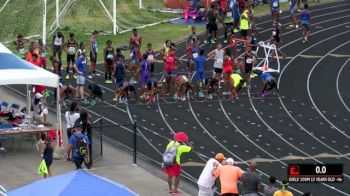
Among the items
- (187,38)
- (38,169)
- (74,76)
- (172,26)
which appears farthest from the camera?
(172,26)

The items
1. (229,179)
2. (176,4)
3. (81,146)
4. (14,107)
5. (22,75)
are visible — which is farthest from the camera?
(176,4)

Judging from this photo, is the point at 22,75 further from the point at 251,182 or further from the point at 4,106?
the point at 251,182

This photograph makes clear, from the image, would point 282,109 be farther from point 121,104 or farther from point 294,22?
point 294,22

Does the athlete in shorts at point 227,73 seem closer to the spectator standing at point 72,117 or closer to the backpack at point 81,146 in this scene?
the spectator standing at point 72,117

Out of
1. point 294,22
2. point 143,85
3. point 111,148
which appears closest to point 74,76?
point 143,85

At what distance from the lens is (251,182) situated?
24.7 m

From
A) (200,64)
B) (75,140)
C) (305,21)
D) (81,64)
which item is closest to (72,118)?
(75,140)

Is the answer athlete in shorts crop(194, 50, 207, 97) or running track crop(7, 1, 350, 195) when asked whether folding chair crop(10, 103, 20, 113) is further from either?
athlete in shorts crop(194, 50, 207, 97)

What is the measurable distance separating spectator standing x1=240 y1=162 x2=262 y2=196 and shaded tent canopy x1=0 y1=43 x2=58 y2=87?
765cm

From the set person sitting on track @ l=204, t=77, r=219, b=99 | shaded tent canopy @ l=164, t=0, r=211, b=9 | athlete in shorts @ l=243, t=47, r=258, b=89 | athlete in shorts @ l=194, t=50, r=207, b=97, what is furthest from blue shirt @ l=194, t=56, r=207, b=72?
shaded tent canopy @ l=164, t=0, r=211, b=9

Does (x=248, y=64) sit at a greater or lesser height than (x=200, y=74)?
greater

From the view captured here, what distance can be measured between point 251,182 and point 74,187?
232 inches

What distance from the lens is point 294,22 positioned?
48438 mm

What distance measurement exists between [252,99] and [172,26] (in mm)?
12509
